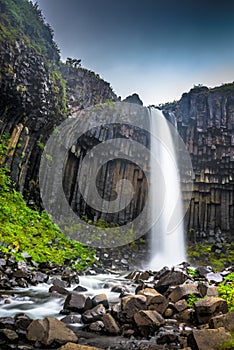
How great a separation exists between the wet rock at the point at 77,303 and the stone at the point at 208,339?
281 cm

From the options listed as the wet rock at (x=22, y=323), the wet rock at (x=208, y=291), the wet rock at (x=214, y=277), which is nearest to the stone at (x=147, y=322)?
the wet rock at (x=208, y=291)

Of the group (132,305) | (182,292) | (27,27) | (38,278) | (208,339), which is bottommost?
(38,278)

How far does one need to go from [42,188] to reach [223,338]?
14.4 meters

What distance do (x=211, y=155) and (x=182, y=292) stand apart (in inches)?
688

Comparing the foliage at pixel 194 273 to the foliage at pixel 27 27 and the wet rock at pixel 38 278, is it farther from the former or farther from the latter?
the foliage at pixel 27 27

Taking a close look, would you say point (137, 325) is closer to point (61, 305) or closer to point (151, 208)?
point (61, 305)

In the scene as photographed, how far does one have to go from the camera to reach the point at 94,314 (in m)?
5.90

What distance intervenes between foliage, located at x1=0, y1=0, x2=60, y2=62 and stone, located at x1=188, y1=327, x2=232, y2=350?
15.3 meters

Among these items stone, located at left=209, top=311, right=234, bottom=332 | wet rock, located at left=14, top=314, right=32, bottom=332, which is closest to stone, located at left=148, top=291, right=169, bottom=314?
stone, located at left=209, top=311, right=234, bottom=332

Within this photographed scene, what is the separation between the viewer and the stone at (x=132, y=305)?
582 cm

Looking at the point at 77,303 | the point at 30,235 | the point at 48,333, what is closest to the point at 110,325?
the point at 48,333

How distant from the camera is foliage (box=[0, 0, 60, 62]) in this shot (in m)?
16.0

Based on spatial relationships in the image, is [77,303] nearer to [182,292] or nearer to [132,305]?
[132,305]

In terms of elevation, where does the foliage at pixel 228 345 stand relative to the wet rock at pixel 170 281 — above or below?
above
